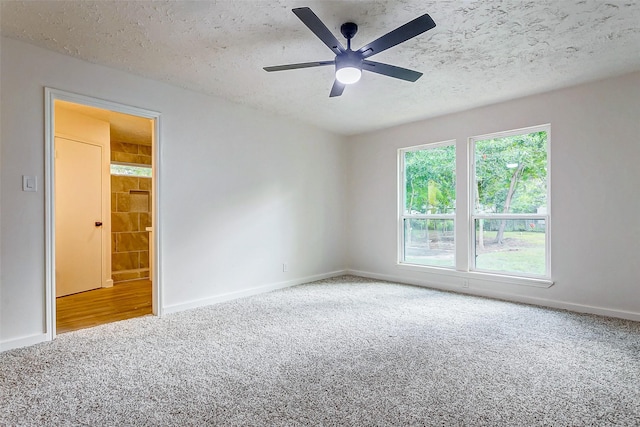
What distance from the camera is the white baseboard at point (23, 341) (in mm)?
2590

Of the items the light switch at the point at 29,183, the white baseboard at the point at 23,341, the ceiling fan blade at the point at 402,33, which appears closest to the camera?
the ceiling fan blade at the point at 402,33

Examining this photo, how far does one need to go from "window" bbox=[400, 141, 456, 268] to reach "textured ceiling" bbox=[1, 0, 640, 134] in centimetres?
113

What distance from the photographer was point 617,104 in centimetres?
336

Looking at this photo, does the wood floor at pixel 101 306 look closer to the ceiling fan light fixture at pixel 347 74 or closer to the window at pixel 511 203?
the ceiling fan light fixture at pixel 347 74

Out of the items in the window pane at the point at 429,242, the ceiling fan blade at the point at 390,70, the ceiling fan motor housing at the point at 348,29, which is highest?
the ceiling fan motor housing at the point at 348,29

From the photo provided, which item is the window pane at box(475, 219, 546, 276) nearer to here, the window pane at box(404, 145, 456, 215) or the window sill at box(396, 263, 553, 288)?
the window sill at box(396, 263, 553, 288)

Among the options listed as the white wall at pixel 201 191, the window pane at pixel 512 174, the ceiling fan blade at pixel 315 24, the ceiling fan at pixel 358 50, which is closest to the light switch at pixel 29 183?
the white wall at pixel 201 191

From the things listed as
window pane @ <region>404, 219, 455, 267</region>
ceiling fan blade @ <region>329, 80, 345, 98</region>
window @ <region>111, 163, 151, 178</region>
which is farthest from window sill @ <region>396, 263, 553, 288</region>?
window @ <region>111, 163, 151, 178</region>

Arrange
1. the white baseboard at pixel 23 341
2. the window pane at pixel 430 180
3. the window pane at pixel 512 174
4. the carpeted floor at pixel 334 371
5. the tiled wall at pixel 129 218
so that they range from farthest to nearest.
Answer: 1. the tiled wall at pixel 129 218
2. the window pane at pixel 430 180
3. the window pane at pixel 512 174
4. the white baseboard at pixel 23 341
5. the carpeted floor at pixel 334 371

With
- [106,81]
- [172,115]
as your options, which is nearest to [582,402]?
[172,115]

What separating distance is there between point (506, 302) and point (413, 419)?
9.21 feet

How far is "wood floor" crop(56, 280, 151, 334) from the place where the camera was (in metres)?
3.35

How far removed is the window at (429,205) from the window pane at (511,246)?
41 cm

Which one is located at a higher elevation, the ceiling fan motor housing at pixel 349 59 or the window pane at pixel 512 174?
the ceiling fan motor housing at pixel 349 59
